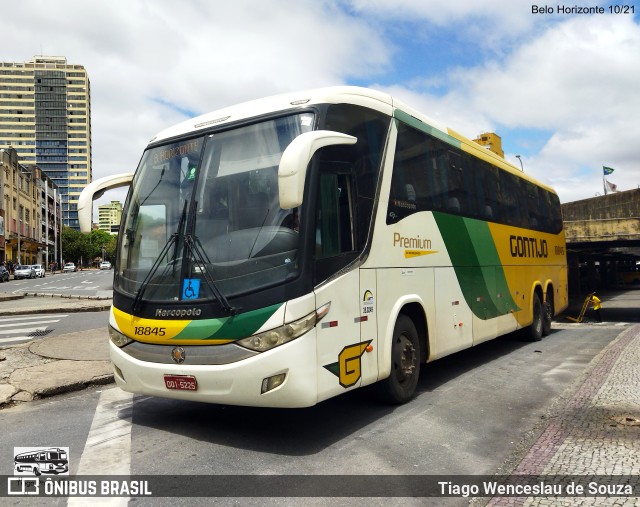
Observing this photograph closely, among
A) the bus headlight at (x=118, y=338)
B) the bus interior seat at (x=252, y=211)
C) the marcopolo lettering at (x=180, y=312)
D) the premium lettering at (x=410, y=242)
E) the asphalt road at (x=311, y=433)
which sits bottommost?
the asphalt road at (x=311, y=433)

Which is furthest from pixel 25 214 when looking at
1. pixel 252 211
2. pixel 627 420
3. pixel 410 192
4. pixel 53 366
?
pixel 627 420

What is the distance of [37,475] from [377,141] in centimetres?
460

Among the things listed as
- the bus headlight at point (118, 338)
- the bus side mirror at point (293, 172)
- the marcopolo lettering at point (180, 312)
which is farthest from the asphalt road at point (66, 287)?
the bus side mirror at point (293, 172)

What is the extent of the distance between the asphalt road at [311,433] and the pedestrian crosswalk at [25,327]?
6.17m

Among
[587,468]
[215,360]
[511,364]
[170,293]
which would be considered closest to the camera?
[587,468]

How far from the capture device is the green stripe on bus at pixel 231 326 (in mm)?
4730

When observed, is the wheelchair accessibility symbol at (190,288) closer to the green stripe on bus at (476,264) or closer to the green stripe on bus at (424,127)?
the green stripe on bus at (424,127)

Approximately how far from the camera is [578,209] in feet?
90.5

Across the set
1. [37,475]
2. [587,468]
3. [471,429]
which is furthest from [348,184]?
[37,475]

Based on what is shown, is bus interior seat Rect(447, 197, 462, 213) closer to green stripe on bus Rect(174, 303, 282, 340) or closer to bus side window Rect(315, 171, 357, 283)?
bus side window Rect(315, 171, 357, 283)

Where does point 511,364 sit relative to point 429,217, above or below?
below

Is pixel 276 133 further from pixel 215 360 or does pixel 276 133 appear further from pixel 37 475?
pixel 37 475

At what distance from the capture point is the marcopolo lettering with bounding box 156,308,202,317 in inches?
195

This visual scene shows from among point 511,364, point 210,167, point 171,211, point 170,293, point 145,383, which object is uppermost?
point 210,167
